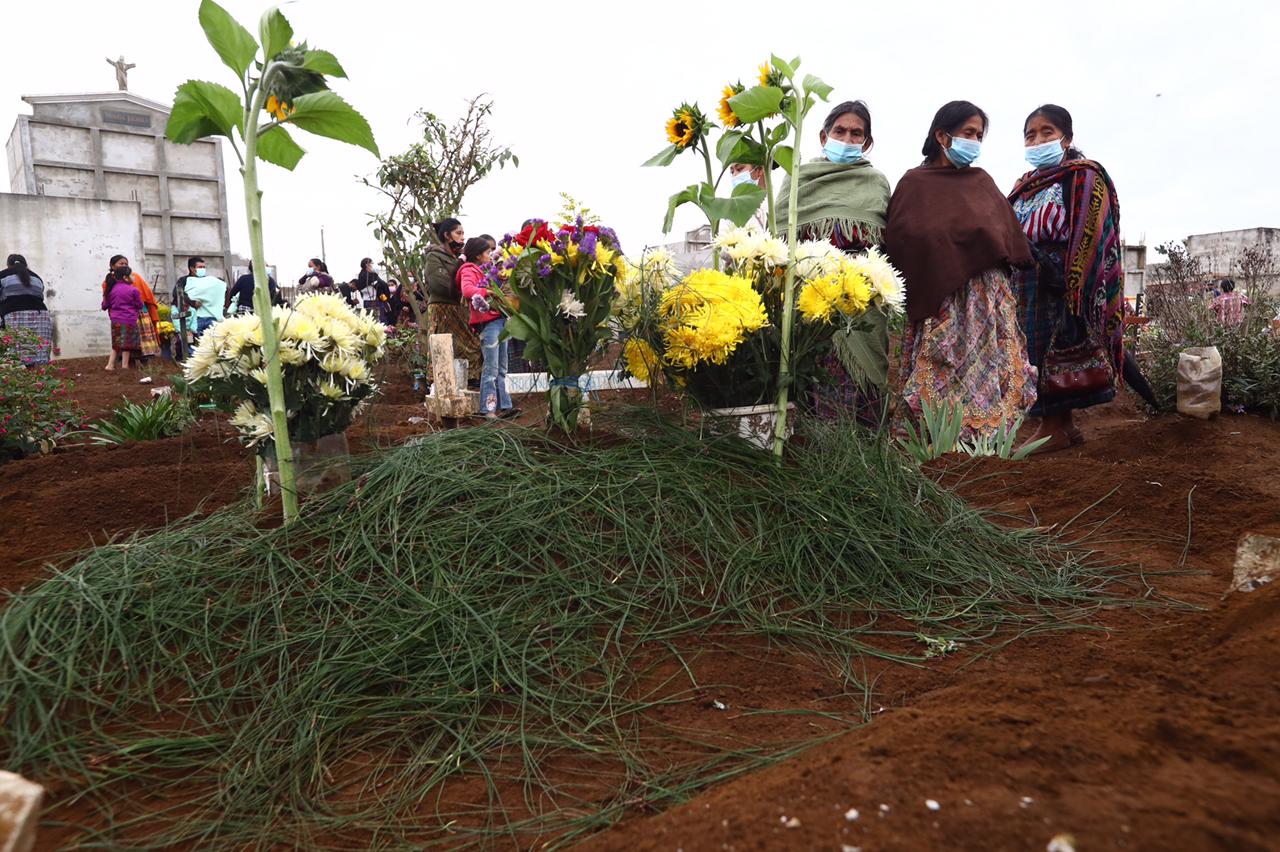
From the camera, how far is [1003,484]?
133 inches

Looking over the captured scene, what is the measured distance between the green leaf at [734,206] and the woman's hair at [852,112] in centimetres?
151

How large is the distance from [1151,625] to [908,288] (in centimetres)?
234

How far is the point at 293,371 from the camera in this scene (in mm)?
2633

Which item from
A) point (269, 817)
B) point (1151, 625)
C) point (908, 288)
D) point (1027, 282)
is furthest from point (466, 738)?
point (1027, 282)

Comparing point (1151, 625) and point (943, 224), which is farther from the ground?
point (943, 224)

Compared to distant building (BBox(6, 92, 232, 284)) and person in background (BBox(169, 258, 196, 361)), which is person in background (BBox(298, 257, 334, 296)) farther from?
distant building (BBox(6, 92, 232, 284))

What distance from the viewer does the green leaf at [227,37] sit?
214 cm

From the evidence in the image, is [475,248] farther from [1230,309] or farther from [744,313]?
[1230,309]

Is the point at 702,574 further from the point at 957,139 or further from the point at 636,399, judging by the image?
the point at 957,139

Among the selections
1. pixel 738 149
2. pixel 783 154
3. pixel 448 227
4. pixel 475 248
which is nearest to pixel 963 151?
pixel 783 154

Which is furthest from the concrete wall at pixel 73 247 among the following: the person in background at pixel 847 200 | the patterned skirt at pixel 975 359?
the patterned skirt at pixel 975 359

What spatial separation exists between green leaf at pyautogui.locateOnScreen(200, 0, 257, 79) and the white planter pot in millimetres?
1696

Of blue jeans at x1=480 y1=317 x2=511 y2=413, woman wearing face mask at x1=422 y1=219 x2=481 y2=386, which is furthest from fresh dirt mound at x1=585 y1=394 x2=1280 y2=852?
woman wearing face mask at x1=422 y1=219 x2=481 y2=386

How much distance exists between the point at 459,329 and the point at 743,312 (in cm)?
500
